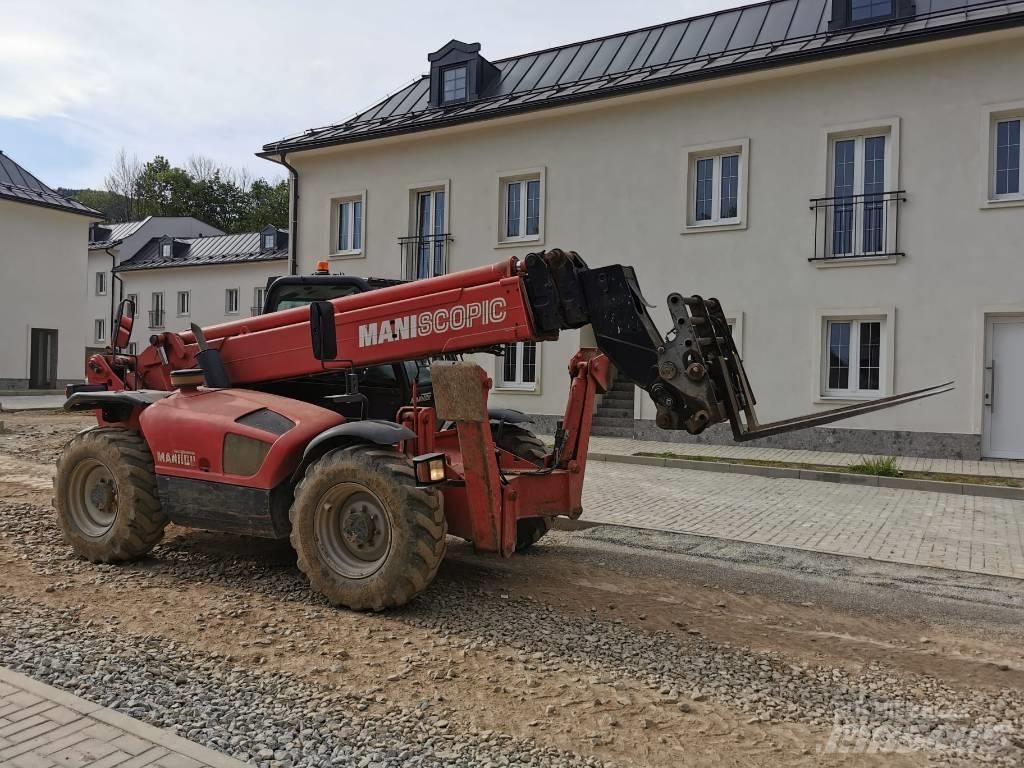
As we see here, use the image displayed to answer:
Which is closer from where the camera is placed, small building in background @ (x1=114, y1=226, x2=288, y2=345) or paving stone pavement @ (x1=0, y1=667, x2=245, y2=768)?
paving stone pavement @ (x1=0, y1=667, x2=245, y2=768)

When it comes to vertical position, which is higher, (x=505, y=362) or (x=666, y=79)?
(x=666, y=79)

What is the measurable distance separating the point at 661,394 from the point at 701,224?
13.1 m

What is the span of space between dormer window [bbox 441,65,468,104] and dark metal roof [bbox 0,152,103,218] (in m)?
19.6

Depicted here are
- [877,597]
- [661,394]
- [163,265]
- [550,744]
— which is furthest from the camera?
[163,265]

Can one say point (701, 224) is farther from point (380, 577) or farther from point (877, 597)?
point (380, 577)

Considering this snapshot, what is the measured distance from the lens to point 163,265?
4112 centimetres

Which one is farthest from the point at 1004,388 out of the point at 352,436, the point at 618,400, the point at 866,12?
the point at 352,436

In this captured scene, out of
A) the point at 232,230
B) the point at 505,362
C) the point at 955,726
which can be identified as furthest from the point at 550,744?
the point at 232,230

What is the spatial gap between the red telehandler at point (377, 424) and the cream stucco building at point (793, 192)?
28.8 feet

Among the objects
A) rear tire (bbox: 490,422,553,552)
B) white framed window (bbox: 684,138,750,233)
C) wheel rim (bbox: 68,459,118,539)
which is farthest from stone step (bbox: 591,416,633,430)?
wheel rim (bbox: 68,459,118,539)

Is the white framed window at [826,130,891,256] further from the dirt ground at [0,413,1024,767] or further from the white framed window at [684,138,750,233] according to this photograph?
the dirt ground at [0,413,1024,767]

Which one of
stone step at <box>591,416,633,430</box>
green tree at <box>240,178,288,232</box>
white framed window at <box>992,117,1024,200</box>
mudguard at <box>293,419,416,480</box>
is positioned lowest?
stone step at <box>591,416,633,430</box>

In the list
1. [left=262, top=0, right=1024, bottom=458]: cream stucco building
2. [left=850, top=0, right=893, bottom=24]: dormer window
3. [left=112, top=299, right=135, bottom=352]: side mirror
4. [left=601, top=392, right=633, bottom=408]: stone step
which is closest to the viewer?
[left=112, top=299, right=135, bottom=352]: side mirror

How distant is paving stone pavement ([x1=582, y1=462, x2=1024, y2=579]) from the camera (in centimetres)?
767
